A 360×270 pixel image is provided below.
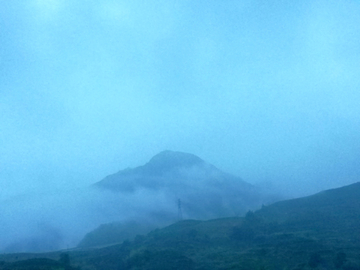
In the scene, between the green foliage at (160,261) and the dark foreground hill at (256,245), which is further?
the green foliage at (160,261)

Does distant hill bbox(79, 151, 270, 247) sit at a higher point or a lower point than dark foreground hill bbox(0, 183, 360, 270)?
higher

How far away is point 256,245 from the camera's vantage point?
48.2 meters

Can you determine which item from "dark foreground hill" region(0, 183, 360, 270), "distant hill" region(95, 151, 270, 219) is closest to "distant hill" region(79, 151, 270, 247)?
"distant hill" region(95, 151, 270, 219)

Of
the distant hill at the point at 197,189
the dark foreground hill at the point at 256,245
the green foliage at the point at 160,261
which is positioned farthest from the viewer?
the distant hill at the point at 197,189

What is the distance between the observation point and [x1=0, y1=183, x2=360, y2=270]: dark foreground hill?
36.3 meters

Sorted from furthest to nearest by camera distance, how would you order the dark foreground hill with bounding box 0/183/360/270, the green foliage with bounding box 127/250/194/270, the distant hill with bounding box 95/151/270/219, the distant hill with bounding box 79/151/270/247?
the distant hill with bounding box 95/151/270/219
the distant hill with bounding box 79/151/270/247
the green foliage with bounding box 127/250/194/270
the dark foreground hill with bounding box 0/183/360/270

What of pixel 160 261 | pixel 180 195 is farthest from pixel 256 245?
pixel 180 195

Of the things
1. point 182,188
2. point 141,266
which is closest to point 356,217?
point 141,266

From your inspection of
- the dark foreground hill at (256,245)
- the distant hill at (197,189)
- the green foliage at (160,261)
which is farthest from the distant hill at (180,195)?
the green foliage at (160,261)

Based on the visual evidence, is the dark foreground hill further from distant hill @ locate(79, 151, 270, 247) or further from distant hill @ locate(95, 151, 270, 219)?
distant hill @ locate(95, 151, 270, 219)

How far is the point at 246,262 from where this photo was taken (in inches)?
1448

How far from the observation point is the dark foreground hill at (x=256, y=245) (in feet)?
119

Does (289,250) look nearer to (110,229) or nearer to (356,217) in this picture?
(356,217)

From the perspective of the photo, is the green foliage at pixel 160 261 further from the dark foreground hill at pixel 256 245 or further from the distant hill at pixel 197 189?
the distant hill at pixel 197 189
